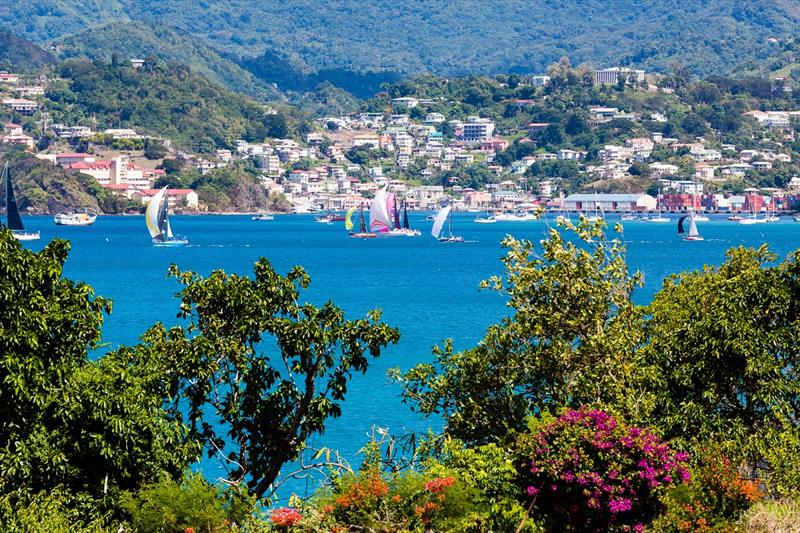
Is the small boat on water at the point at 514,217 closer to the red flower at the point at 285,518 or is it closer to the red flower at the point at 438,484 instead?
the red flower at the point at 438,484

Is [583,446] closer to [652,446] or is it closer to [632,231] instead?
[652,446]

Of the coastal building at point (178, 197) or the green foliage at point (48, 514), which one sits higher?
the green foliage at point (48, 514)

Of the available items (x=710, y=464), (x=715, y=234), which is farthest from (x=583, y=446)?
(x=715, y=234)

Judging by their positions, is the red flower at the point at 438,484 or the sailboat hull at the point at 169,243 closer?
the red flower at the point at 438,484

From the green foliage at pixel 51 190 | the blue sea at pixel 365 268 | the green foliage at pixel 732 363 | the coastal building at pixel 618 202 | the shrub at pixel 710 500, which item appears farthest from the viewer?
the coastal building at pixel 618 202

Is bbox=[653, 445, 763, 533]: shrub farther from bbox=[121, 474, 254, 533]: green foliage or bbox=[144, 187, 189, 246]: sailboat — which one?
bbox=[144, 187, 189, 246]: sailboat

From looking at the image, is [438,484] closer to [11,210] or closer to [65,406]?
[65,406]

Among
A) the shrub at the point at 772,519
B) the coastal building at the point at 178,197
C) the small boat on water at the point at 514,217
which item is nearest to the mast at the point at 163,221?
the coastal building at the point at 178,197
